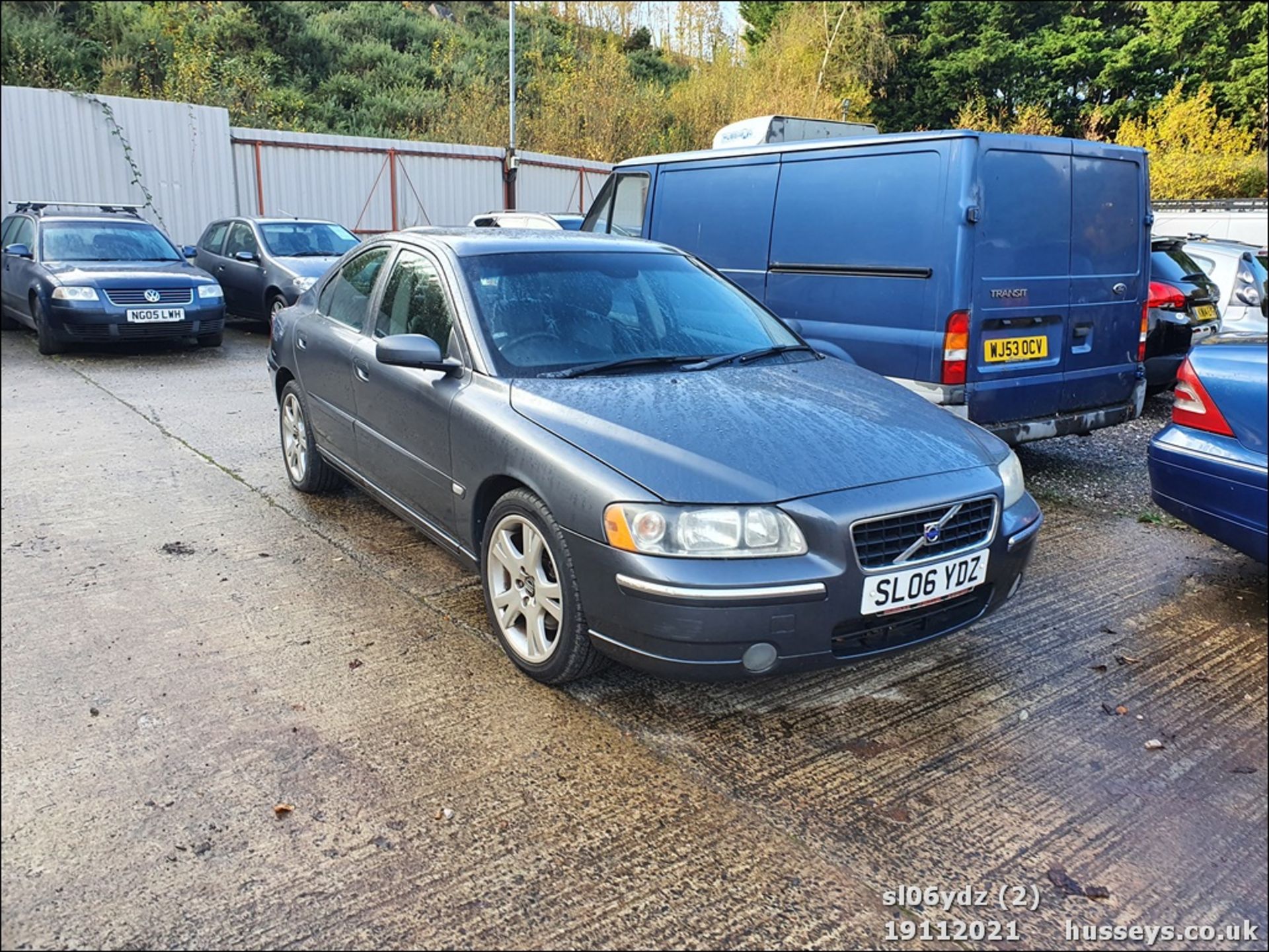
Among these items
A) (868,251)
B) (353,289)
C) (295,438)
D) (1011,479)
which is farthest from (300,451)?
(1011,479)

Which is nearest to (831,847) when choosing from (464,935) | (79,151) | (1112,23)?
(464,935)

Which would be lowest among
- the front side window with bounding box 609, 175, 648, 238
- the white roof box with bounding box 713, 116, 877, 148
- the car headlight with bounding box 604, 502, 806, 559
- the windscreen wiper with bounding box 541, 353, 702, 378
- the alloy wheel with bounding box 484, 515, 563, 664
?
the alloy wheel with bounding box 484, 515, 563, 664

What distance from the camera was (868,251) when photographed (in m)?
5.66

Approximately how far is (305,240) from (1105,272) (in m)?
9.79

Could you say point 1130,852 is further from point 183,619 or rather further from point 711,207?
point 711,207

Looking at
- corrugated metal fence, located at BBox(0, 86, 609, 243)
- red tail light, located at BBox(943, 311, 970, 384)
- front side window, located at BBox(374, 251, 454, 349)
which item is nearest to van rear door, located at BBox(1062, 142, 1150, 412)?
red tail light, located at BBox(943, 311, 970, 384)

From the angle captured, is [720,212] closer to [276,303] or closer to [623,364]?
[623,364]

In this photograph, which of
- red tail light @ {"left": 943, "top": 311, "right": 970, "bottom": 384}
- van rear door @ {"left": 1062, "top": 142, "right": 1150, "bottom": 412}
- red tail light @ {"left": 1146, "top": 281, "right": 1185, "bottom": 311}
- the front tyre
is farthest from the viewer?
red tail light @ {"left": 1146, "top": 281, "right": 1185, "bottom": 311}

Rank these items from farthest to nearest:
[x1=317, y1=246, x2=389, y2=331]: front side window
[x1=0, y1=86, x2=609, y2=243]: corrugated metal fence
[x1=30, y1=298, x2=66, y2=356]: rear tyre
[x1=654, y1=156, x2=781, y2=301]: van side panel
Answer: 1. [x1=0, y1=86, x2=609, y2=243]: corrugated metal fence
2. [x1=30, y1=298, x2=66, y2=356]: rear tyre
3. [x1=654, y1=156, x2=781, y2=301]: van side panel
4. [x1=317, y1=246, x2=389, y2=331]: front side window

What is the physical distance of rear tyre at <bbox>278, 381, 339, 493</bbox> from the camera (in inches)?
209

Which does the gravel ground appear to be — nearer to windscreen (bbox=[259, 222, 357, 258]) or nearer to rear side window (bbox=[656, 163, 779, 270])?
rear side window (bbox=[656, 163, 779, 270])

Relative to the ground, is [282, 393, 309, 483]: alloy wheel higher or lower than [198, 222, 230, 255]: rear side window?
lower

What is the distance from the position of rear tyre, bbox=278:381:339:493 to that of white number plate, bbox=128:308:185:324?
497cm

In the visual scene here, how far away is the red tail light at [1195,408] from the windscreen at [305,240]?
10.4 metres
